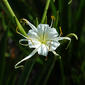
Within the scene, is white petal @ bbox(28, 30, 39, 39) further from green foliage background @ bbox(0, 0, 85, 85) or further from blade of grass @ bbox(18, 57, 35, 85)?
green foliage background @ bbox(0, 0, 85, 85)

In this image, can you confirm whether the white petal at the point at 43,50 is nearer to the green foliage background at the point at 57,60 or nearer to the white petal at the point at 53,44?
the white petal at the point at 53,44

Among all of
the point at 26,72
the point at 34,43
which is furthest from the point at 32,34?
the point at 26,72

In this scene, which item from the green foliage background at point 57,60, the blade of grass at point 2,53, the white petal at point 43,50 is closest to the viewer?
the white petal at point 43,50

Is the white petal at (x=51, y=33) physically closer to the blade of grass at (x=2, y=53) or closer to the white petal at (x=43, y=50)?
the white petal at (x=43, y=50)

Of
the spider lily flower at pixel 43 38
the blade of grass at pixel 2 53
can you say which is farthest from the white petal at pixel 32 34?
the blade of grass at pixel 2 53

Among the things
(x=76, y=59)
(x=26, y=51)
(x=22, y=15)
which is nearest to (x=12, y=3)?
(x=22, y=15)

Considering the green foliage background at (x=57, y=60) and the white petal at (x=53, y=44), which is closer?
the white petal at (x=53, y=44)

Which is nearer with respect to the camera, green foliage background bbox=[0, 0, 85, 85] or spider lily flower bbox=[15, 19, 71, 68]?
spider lily flower bbox=[15, 19, 71, 68]

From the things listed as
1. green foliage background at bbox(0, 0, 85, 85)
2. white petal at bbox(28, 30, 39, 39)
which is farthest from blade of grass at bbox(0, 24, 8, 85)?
white petal at bbox(28, 30, 39, 39)

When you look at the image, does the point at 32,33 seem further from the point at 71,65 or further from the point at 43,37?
the point at 71,65

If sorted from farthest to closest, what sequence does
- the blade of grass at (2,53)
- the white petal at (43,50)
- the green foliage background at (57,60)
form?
1. the green foliage background at (57,60)
2. the blade of grass at (2,53)
3. the white petal at (43,50)

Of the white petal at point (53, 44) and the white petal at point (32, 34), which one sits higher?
the white petal at point (32, 34)
